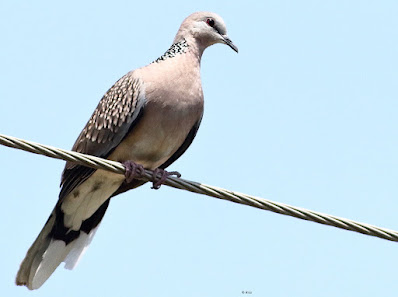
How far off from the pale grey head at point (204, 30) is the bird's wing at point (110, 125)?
1.94 feet

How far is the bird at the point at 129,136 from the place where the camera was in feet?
18.9

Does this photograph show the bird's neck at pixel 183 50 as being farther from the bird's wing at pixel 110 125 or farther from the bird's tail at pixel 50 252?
the bird's tail at pixel 50 252

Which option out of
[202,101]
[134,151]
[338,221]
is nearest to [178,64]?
[202,101]

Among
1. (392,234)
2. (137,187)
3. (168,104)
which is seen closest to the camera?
(392,234)

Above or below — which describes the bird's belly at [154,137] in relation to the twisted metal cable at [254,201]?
above

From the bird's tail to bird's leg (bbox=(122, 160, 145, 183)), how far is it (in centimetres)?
102

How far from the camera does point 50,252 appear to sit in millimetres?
6164

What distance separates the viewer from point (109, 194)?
20.2 ft

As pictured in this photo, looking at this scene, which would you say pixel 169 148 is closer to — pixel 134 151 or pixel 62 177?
pixel 134 151

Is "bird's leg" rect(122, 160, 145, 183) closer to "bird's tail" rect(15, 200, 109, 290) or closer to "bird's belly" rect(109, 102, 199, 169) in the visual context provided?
"bird's belly" rect(109, 102, 199, 169)

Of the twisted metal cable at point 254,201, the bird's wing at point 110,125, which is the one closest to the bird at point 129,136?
the bird's wing at point 110,125

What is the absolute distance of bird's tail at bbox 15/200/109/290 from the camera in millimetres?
6070

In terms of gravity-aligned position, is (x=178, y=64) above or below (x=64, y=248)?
above

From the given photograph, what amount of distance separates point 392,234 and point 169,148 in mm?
2134
